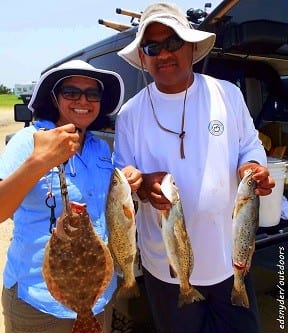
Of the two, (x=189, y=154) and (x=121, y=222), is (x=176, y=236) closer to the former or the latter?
(x=121, y=222)

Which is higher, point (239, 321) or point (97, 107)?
point (97, 107)

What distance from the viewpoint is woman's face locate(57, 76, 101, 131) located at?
2.26 m

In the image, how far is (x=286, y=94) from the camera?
17.1 ft

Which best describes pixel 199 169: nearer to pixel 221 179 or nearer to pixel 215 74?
pixel 221 179

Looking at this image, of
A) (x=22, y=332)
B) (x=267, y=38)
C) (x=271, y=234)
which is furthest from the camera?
(x=267, y=38)

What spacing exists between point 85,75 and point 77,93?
12 centimetres

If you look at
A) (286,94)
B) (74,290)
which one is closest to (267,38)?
(286,94)

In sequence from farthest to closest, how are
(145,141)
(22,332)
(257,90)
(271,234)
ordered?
(257,90) → (271,234) → (145,141) → (22,332)

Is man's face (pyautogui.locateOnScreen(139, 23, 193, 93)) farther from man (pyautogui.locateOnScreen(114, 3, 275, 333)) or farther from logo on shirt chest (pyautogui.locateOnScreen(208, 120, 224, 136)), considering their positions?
Answer: logo on shirt chest (pyautogui.locateOnScreen(208, 120, 224, 136))

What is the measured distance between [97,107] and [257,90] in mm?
3125

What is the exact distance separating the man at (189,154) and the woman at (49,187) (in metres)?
0.27

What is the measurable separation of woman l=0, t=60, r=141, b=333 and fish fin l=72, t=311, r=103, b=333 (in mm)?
191

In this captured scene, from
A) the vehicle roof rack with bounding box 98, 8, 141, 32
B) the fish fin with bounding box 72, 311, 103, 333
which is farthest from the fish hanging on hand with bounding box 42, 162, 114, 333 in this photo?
the vehicle roof rack with bounding box 98, 8, 141, 32

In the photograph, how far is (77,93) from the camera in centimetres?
226
